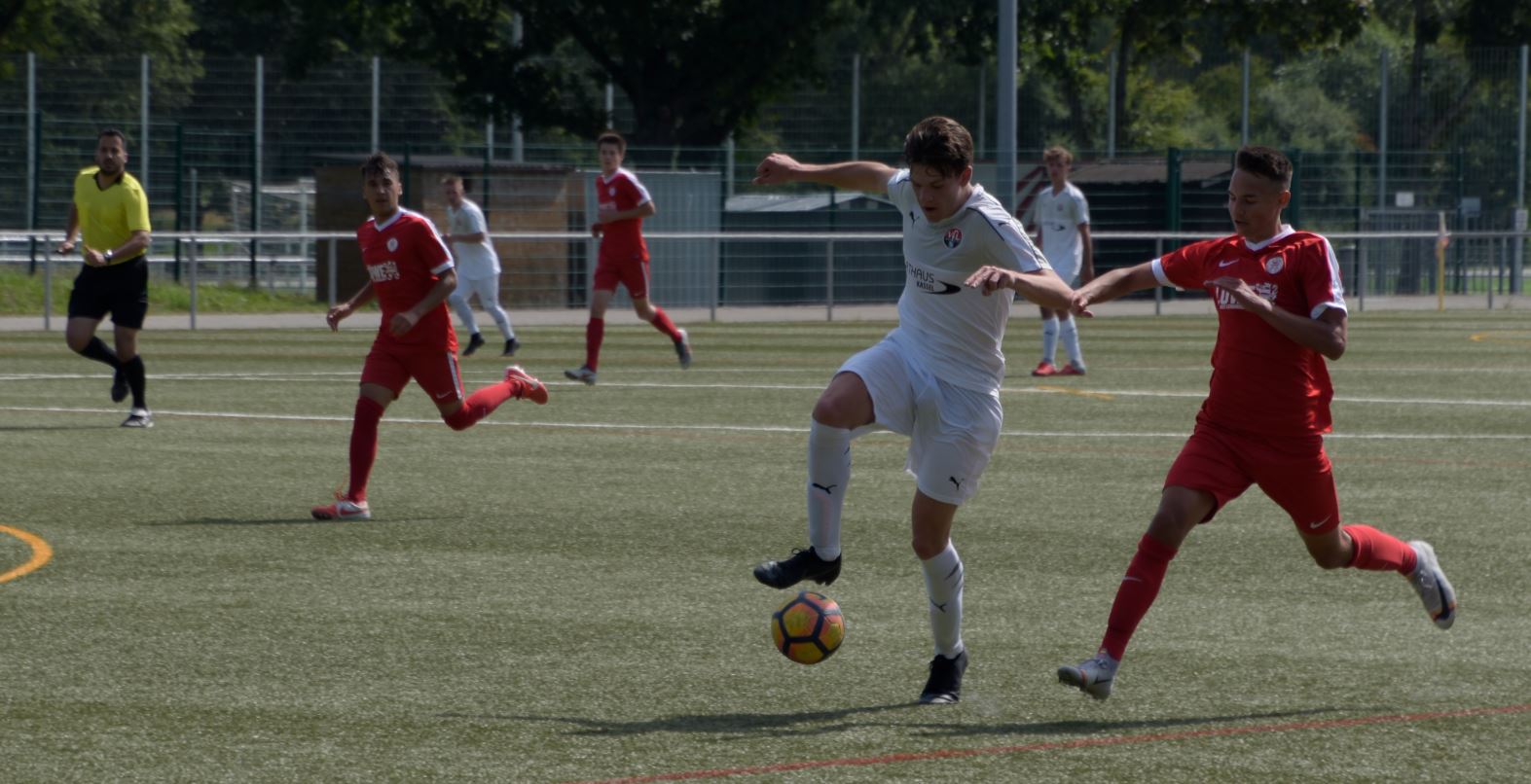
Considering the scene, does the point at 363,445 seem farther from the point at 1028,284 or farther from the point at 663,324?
the point at 663,324

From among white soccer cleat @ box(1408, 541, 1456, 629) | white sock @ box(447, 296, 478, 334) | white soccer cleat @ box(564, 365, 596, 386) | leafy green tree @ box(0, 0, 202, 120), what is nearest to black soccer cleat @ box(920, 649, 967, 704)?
white soccer cleat @ box(1408, 541, 1456, 629)

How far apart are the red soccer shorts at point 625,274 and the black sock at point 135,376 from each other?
498 cm

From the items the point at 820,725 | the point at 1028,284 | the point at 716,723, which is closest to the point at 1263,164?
the point at 1028,284

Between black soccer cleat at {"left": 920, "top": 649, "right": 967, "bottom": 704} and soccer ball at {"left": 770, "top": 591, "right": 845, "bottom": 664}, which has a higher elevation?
soccer ball at {"left": 770, "top": 591, "right": 845, "bottom": 664}

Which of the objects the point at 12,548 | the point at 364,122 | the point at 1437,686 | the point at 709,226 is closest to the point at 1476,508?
the point at 1437,686

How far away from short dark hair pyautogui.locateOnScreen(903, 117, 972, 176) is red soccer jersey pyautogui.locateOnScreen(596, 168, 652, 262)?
12.0 metres

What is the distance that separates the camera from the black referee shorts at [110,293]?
14.2 metres

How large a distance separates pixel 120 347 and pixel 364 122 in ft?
71.9

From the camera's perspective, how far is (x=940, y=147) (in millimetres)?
6094

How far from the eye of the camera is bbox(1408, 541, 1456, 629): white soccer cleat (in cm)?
690

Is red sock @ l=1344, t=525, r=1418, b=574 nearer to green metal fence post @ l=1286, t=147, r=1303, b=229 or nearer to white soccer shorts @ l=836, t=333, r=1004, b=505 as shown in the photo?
white soccer shorts @ l=836, t=333, r=1004, b=505

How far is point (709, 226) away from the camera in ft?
112

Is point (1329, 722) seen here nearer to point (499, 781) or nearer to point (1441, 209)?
point (499, 781)

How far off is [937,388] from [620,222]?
1214 cm
